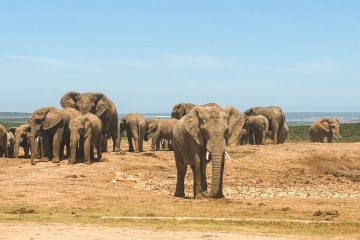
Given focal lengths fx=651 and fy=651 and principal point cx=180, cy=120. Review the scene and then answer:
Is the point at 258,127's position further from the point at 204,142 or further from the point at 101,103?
the point at 204,142

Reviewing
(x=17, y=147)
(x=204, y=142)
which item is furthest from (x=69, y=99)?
(x=204, y=142)

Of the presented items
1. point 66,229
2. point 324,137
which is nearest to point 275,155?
point 324,137

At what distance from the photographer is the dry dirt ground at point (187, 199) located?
50.0ft

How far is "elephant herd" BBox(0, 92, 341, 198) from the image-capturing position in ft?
69.3

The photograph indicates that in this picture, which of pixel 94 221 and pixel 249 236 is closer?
pixel 249 236

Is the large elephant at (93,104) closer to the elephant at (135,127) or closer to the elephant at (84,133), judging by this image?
the elephant at (135,127)

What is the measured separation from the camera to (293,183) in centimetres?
2961

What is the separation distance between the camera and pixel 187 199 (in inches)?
859

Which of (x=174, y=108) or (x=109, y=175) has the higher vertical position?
(x=174, y=108)

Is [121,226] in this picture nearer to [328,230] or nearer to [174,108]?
[328,230]

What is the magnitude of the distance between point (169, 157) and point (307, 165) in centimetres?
720

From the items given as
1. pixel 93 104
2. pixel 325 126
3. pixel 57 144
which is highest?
pixel 93 104

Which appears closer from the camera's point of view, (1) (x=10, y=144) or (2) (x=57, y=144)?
(2) (x=57, y=144)

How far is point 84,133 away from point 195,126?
10.5 metres
